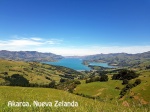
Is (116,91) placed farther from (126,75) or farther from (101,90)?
(126,75)

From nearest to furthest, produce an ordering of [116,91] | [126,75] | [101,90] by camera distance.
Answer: [116,91] < [101,90] < [126,75]

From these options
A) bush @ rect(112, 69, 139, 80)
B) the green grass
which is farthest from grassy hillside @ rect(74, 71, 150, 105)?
bush @ rect(112, 69, 139, 80)

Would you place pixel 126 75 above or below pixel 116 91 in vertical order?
above

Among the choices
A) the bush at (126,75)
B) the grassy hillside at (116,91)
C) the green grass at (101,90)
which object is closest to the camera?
the grassy hillside at (116,91)

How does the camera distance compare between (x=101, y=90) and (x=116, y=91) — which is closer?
(x=116, y=91)

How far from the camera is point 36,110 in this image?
5.94m

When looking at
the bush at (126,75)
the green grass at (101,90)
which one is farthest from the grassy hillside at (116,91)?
the bush at (126,75)

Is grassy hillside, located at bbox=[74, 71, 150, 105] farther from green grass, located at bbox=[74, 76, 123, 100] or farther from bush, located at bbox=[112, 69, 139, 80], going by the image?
bush, located at bbox=[112, 69, 139, 80]

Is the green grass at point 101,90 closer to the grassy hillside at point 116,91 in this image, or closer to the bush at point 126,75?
the grassy hillside at point 116,91

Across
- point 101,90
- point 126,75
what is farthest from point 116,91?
point 126,75

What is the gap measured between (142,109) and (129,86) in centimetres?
10561

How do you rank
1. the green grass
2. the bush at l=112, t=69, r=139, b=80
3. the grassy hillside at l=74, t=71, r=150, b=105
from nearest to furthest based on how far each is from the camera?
the grassy hillside at l=74, t=71, r=150, b=105 < the green grass < the bush at l=112, t=69, r=139, b=80

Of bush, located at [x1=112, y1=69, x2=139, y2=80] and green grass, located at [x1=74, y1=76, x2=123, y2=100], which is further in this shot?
bush, located at [x1=112, y1=69, x2=139, y2=80]

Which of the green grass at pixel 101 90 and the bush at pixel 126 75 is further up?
the bush at pixel 126 75
